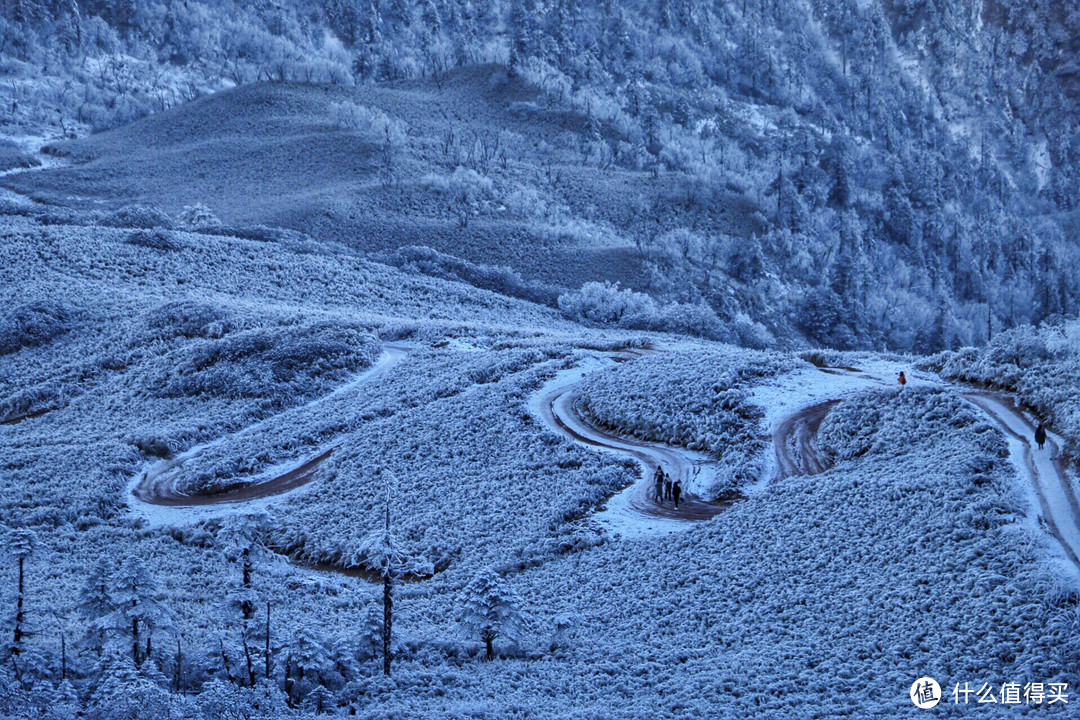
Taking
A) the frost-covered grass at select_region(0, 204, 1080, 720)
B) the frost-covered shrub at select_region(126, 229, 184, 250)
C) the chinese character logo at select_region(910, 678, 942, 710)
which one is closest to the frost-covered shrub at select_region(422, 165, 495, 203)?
the frost-covered shrub at select_region(126, 229, 184, 250)

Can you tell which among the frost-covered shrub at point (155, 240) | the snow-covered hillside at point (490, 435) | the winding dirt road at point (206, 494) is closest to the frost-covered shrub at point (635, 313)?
the snow-covered hillside at point (490, 435)

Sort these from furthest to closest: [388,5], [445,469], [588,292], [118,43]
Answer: [388,5]
[118,43]
[588,292]
[445,469]

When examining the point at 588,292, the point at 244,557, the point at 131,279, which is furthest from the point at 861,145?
the point at 244,557

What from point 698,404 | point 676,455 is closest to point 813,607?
point 676,455

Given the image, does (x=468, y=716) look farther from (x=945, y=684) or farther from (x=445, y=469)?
(x=445, y=469)

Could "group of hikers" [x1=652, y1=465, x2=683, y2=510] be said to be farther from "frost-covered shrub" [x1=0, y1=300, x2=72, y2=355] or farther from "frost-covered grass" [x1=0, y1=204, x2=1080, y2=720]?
"frost-covered shrub" [x1=0, y1=300, x2=72, y2=355]

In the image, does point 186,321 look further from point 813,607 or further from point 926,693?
point 926,693

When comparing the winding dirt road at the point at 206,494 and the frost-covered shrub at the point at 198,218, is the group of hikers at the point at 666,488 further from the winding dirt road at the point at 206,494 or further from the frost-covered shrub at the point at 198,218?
the frost-covered shrub at the point at 198,218
